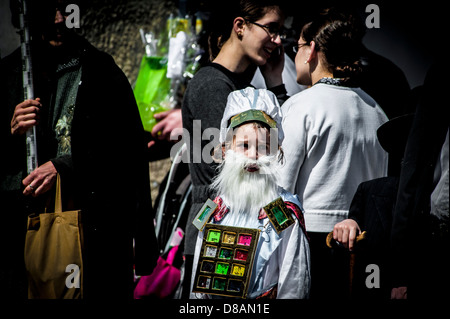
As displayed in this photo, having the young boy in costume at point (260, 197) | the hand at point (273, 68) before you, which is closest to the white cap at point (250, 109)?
the young boy in costume at point (260, 197)

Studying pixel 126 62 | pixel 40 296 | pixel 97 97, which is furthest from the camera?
pixel 126 62

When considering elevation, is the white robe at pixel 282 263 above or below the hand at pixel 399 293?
above

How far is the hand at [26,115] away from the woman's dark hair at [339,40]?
1544mm

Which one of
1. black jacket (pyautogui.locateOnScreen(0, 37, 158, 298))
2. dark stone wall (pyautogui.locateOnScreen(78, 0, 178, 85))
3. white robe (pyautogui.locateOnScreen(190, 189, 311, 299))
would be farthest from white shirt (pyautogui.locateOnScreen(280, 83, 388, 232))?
dark stone wall (pyautogui.locateOnScreen(78, 0, 178, 85))

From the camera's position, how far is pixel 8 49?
3.32 metres

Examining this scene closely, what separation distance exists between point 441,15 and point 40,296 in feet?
11.0

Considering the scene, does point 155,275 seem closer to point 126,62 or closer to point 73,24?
point 73,24

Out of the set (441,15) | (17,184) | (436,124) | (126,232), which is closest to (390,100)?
(441,15)

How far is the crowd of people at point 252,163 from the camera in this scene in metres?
2.53

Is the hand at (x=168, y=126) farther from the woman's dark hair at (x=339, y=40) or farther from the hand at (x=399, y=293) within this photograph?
the hand at (x=399, y=293)

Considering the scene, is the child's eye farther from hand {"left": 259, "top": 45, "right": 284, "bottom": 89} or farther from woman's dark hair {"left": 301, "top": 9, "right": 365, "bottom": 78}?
hand {"left": 259, "top": 45, "right": 284, "bottom": 89}

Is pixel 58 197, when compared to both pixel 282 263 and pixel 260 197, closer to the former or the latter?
pixel 260 197

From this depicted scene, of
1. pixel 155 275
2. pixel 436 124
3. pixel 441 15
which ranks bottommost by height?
pixel 155 275

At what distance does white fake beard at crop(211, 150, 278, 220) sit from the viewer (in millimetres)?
2521
